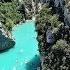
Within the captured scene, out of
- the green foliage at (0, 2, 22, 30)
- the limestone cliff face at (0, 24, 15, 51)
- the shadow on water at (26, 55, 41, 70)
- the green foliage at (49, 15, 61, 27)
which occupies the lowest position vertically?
the shadow on water at (26, 55, 41, 70)

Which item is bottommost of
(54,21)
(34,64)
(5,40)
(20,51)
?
(34,64)

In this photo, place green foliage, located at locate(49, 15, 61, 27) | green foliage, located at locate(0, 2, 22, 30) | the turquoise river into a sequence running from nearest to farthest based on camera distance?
green foliage, located at locate(49, 15, 61, 27) → the turquoise river → green foliage, located at locate(0, 2, 22, 30)

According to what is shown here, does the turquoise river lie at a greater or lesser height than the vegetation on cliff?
lesser

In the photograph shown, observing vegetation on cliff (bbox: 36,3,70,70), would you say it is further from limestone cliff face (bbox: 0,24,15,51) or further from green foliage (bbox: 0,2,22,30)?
green foliage (bbox: 0,2,22,30)

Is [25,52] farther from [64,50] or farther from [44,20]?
[64,50]

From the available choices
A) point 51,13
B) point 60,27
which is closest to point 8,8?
point 51,13

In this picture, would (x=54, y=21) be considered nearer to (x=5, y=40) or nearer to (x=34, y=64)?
(x=34, y=64)

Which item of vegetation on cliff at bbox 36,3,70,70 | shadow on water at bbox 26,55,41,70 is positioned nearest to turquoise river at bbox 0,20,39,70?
shadow on water at bbox 26,55,41,70

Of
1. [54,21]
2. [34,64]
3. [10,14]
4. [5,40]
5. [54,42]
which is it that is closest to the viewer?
[54,42]

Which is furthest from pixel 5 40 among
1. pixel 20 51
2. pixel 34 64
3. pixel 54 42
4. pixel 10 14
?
pixel 54 42

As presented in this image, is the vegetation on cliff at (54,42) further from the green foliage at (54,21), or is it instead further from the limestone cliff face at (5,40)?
the limestone cliff face at (5,40)

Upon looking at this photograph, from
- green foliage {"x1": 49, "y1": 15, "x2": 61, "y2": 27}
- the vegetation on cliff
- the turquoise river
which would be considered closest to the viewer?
the vegetation on cliff
